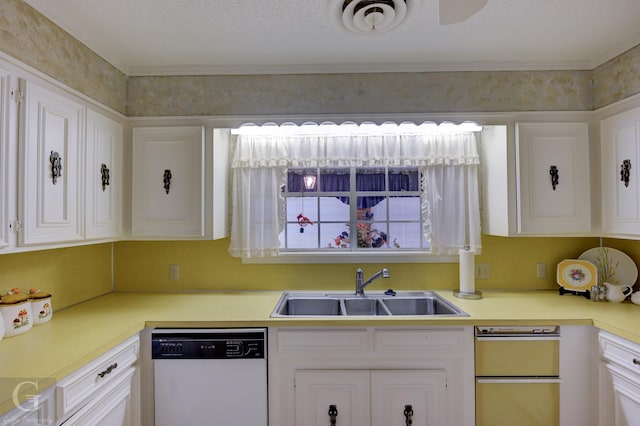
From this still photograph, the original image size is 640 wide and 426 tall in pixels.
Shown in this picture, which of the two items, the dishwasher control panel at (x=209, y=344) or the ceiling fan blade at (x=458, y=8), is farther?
the dishwasher control panel at (x=209, y=344)

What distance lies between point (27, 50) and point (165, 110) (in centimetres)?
76

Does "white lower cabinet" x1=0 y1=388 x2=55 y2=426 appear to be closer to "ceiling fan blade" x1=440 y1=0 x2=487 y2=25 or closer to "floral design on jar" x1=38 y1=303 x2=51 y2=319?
"floral design on jar" x1=38 y1=303 x2=51 y2=319

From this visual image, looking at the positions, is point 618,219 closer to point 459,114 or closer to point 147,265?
point 459,114

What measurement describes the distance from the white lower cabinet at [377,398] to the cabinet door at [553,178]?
1182 millimetres

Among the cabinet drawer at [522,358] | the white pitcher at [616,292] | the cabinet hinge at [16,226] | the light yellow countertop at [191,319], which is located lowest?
the cabinet drawer at [522,358]

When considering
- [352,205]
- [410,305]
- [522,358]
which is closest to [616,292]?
[522,358]

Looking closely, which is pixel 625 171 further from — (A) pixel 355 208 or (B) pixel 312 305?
(B) pixel 312 305

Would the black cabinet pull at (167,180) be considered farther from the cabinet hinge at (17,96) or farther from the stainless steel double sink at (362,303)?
the stainless steel double sink at (362,303)

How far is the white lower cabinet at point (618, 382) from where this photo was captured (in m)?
1.53

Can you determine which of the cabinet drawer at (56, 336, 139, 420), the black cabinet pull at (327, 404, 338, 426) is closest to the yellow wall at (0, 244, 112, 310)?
the cabinet drawer at (56, 336, 139, 420)

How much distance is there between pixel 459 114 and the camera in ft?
7.03

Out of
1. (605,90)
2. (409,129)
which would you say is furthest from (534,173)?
(409,129)

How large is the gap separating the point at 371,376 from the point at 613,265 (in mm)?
1880

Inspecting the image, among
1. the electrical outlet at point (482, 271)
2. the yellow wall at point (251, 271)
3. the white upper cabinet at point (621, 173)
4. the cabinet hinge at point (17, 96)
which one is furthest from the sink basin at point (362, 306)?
the cabinet hinge at point (17, 96)
